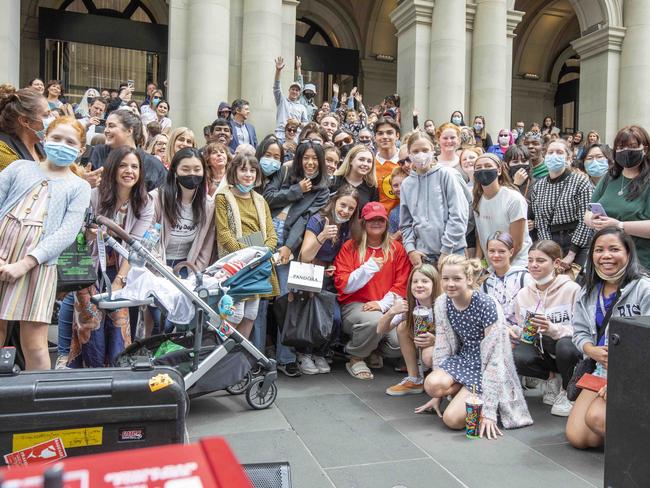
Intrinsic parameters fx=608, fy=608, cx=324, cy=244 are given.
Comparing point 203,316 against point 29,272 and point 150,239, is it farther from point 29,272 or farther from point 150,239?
point 29,272

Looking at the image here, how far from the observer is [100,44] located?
17984 millimetres

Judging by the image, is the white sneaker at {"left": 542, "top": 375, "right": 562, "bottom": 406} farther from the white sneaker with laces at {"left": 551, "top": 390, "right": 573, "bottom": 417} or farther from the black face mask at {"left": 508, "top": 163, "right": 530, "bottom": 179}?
the black face mask at {"left": 508, "top": 163, "right": 530, "bottom": 179}

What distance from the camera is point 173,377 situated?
2631mm

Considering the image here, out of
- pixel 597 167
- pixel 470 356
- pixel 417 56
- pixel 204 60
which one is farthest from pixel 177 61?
pixel 470 356

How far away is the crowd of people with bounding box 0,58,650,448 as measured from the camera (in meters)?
3.71

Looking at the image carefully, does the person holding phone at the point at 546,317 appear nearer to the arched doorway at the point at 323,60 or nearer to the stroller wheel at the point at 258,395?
the stroller wheel at the point at 258,395

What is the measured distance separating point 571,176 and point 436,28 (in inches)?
386

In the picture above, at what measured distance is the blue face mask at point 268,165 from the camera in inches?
238

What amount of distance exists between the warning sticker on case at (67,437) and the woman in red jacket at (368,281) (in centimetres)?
326

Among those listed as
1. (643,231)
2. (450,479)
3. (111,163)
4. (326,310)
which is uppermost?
(111,163)

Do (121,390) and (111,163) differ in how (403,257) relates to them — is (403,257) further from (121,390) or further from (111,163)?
(121,390)

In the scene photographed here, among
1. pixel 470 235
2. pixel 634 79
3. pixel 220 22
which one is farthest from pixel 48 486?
pixel 634 79

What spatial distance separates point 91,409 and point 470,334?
2.86 metres

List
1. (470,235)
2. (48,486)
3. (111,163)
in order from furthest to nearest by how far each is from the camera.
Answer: (470,235) → (111,163) → (48,486)
